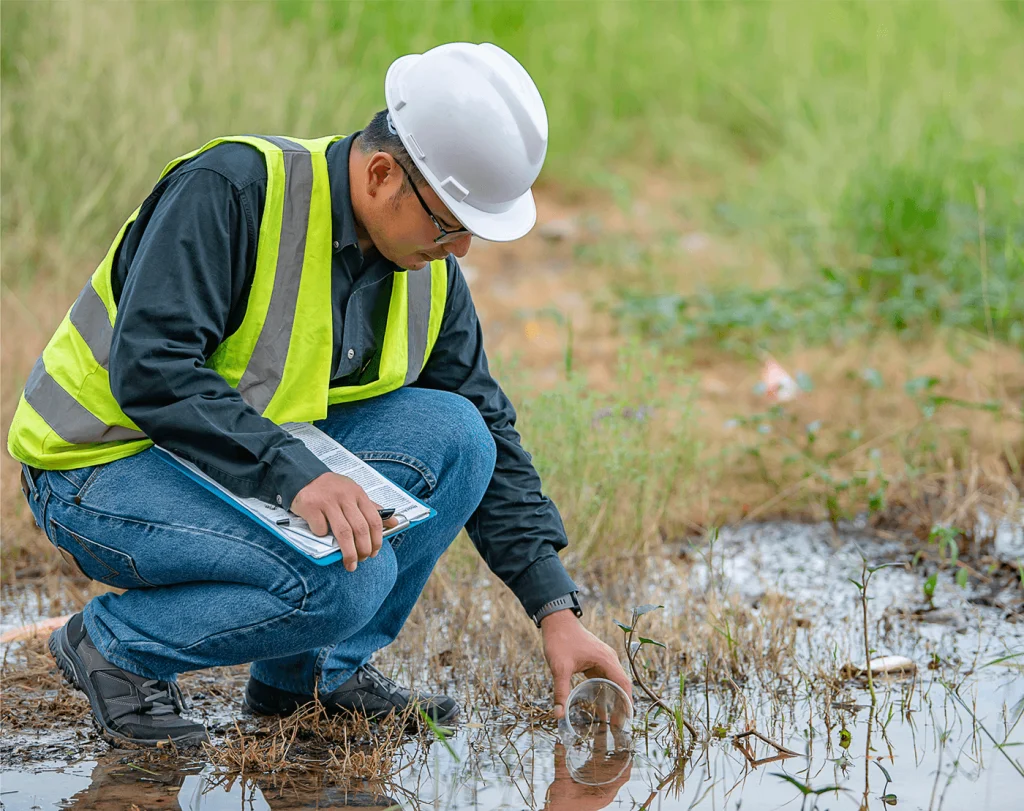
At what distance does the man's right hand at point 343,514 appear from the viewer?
7.32ft

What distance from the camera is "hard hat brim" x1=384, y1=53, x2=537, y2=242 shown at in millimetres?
2402

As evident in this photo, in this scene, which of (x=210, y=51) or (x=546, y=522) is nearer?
(x=546, y=522)

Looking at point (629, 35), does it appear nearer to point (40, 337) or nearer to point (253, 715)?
point (40, 337)

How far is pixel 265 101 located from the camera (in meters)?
6.77

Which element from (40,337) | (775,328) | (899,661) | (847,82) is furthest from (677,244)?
(899,661)

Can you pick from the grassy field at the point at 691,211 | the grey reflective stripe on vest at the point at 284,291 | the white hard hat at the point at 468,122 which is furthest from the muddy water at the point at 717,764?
the white hard hat at the point at 468,122

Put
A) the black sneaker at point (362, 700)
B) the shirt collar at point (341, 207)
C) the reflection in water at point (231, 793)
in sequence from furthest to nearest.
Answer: the black sneaker at point (362, 700) → the shirt collar at point (341, 207) → the reflection in water at point (231, 793)

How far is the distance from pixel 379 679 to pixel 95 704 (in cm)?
60

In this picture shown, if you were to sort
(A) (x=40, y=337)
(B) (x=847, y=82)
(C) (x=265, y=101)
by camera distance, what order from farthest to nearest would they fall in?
(B) (x=847, y=82), (C) (x=265, y=101), (A) (x=40, y=337)

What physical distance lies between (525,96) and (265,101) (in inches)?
184

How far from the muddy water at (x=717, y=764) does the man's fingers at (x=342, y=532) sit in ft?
1.63

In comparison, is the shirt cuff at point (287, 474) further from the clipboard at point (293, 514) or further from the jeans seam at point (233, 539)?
the jeans seam at point (233, 539)

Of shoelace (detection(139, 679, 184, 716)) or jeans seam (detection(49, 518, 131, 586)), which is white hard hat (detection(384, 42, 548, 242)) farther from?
shoelace (detection(139, 679, 184, 716))

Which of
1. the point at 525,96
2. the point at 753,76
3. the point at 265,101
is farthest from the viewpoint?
the point at 753,76
